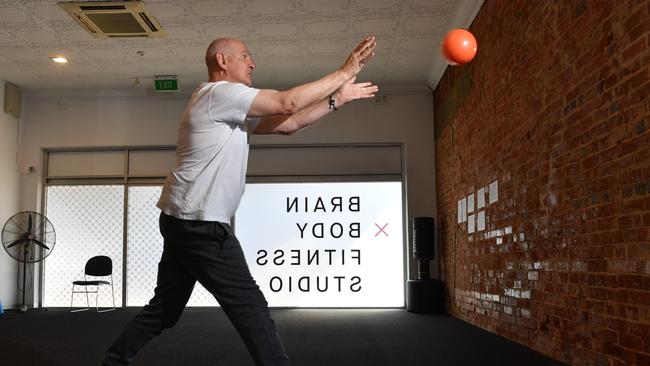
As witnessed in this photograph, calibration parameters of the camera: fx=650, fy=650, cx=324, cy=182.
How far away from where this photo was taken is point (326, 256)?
863 cm

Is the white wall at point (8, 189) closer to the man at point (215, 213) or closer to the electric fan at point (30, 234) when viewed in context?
the electric fan at point (30, 234)

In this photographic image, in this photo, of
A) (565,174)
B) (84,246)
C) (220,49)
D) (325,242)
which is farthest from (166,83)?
(220,49)

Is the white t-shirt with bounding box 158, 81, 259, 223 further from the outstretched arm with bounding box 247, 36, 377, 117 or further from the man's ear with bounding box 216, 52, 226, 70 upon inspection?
the man's ear with bounding box 216, 52, 226, 70

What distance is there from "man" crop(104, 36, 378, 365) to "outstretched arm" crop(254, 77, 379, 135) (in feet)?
0.36

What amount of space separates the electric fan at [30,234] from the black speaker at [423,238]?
450 cm

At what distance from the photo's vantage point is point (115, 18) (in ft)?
20.3

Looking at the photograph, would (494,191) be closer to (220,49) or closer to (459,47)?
(459,47)

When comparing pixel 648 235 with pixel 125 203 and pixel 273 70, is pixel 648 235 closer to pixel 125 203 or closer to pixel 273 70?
pixel 273 70

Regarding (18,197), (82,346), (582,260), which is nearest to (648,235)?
(582,260)

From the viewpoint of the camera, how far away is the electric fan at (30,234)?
8070 mm

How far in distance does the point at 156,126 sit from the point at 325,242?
111 inches

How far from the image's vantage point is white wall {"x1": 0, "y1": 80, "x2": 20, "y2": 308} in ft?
27.9

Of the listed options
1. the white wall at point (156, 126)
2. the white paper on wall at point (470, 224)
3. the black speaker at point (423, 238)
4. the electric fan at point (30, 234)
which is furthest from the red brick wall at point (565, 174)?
the electric fan at point (30, 234)

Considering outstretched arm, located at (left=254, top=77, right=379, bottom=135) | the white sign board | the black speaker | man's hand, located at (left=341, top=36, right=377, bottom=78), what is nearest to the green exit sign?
the white sign board
